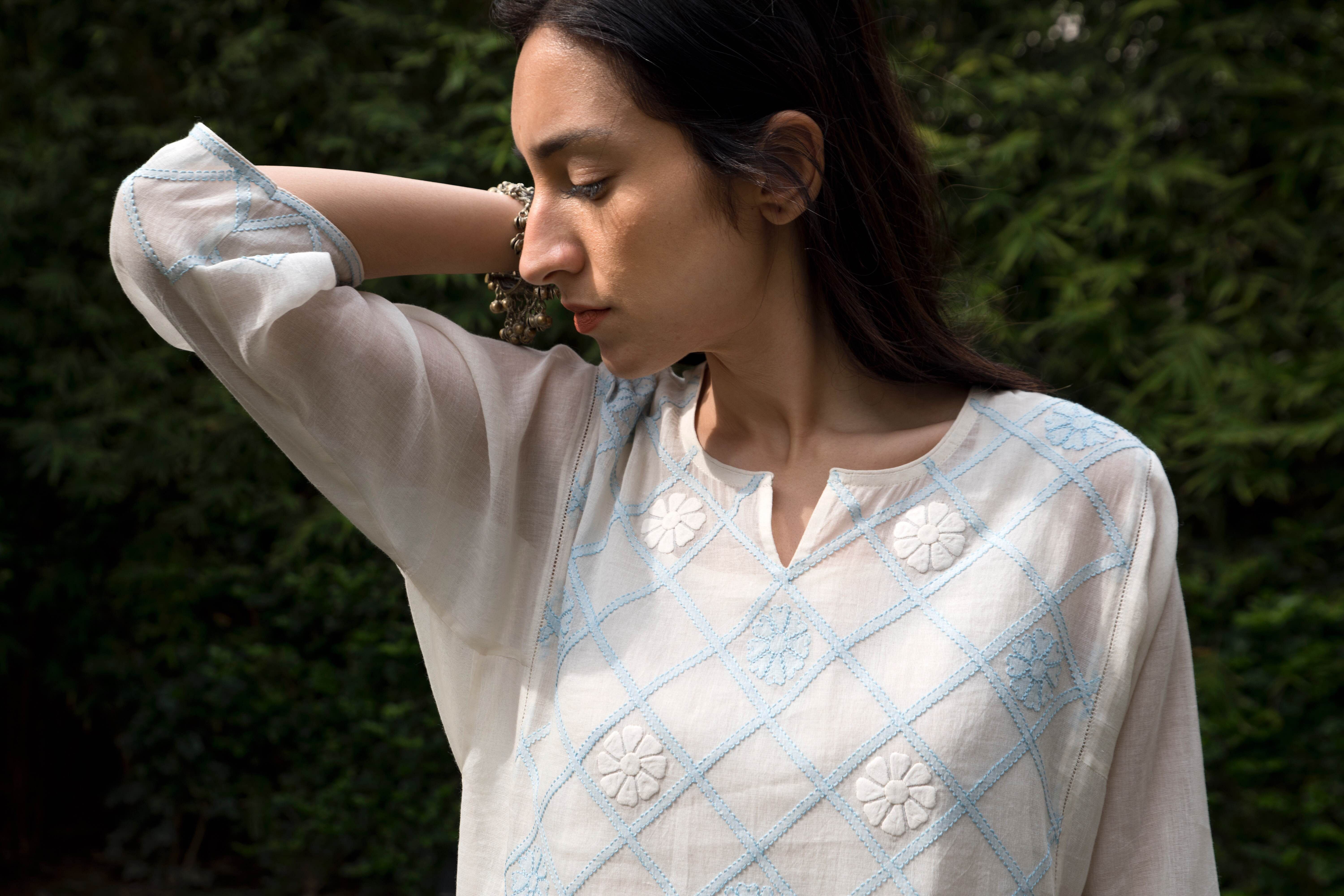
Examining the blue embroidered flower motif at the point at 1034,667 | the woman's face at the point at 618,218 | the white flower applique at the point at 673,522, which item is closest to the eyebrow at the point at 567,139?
the woman's face at the point at 618,218

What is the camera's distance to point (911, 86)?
2676 millimetres

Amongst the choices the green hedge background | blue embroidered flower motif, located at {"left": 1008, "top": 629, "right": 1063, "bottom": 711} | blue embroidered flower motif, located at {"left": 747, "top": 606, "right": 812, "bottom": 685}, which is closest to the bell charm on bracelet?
blue embroidered flower motif, located at {"left": 747, "top": 606, "right": 812, "bottom": 685}

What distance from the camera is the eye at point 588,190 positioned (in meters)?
1.08

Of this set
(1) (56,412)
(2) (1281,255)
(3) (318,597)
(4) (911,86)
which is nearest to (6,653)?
(1) (56,412)

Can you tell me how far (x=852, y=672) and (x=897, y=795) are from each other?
12 centimetres

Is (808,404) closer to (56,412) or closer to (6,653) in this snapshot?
(56,412)

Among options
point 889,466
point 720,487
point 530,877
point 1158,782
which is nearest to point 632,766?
point 530,877

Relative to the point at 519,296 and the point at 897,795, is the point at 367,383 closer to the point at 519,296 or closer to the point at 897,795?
the point at 519,296

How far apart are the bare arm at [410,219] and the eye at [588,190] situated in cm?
14

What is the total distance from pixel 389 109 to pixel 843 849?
7.50ft

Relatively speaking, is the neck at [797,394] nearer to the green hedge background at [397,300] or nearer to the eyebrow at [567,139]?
the eyebrow at [567,139]

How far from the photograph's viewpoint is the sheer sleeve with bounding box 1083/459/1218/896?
3.76ft

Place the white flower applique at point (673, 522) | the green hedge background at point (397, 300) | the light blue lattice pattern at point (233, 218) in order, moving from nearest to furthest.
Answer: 1. the light blue lattice pattern at point (233, 218)
2. the white flower applique at point (673, 522)
3. the green hedge background at point (397, 300)

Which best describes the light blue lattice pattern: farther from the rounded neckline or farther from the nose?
the rounded neckline
